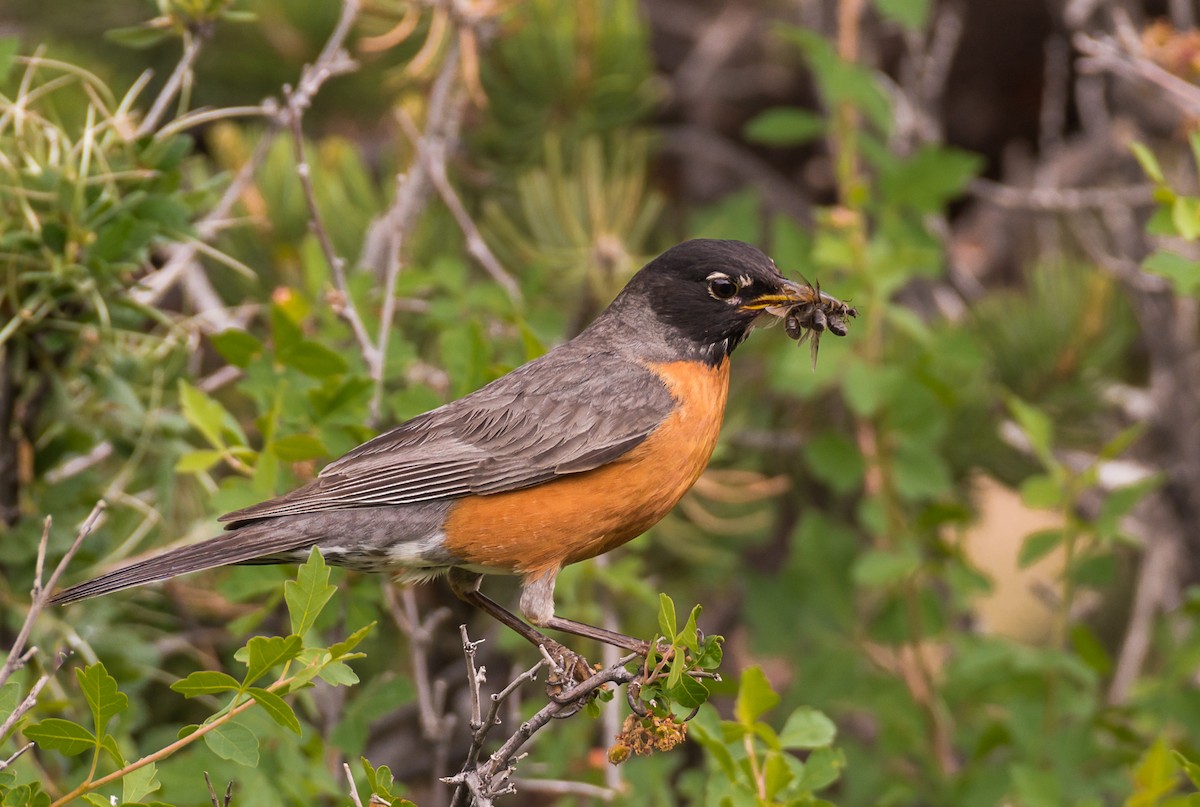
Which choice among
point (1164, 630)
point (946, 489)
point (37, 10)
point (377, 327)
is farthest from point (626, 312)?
point (37, 10)

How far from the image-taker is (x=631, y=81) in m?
5.62

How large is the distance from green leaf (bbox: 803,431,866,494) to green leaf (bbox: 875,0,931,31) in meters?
1.51

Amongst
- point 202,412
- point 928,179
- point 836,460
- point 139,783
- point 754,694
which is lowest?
point 836,460

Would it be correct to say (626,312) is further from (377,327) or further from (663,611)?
(663,611)

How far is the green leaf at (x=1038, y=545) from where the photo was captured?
4.51 metres

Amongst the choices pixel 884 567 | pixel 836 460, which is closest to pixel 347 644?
pixel 884 567

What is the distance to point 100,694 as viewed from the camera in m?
2.57

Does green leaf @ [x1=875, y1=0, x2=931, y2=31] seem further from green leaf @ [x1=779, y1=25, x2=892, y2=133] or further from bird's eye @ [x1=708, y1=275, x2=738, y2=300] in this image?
bird's eye @ [x1=708, y1=275, x2=738, y2=300]

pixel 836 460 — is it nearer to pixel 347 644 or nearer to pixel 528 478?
pixel 528 478

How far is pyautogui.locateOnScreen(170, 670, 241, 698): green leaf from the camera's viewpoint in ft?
8.55

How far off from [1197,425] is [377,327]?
3477 millimetres

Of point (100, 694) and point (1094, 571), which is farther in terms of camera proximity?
point (1094, 571)

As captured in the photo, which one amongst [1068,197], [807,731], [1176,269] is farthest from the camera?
[1068,197]

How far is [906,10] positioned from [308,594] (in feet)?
10.8
